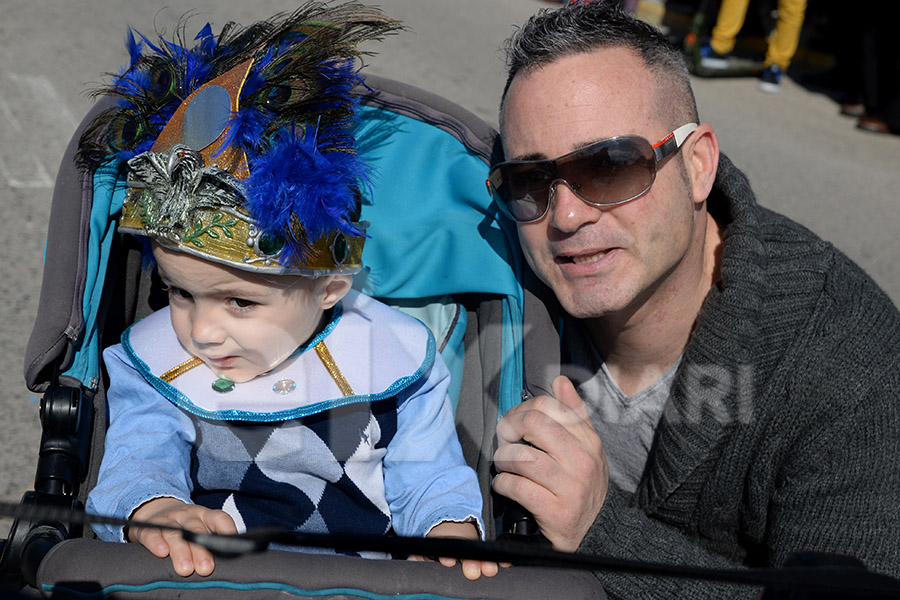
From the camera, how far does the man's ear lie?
2.05m

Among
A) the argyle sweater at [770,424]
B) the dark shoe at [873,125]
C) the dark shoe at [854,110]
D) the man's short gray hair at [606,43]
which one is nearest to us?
the argyle sweater at [770,424]

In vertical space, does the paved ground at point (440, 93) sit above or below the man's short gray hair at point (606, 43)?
below

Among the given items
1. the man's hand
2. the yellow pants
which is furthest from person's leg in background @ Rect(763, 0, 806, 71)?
the man's hand

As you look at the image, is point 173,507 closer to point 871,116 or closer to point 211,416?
point 211,416

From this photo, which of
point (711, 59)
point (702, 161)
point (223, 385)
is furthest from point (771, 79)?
point (223, 385)

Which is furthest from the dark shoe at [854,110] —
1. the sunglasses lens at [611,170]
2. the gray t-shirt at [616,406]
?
the sunglasses lens at [611,170]

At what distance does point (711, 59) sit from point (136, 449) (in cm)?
664

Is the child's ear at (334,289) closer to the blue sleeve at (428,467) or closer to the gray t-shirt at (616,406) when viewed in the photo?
the blue sleeve at (428,467)

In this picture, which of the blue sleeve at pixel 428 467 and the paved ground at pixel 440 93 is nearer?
the blue sleeve at pixel 428 467

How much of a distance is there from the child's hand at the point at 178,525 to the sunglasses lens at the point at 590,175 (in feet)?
3.07

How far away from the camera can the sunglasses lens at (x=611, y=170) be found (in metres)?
1.86

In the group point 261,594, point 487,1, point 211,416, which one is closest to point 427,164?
point 211,416

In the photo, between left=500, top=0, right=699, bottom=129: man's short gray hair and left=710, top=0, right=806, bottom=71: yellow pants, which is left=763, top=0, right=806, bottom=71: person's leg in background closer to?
left=710, top=0, right=806, bottom=71: yellow pants

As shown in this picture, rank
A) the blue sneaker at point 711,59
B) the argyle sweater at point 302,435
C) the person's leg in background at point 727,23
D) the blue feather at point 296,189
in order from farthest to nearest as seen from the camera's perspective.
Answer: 1. the blue sneaker at point 711,59
2. the person's leg in background at point 727,23
3. the argyle sweater at point 302,435
4. the blue feather at point 296,189
